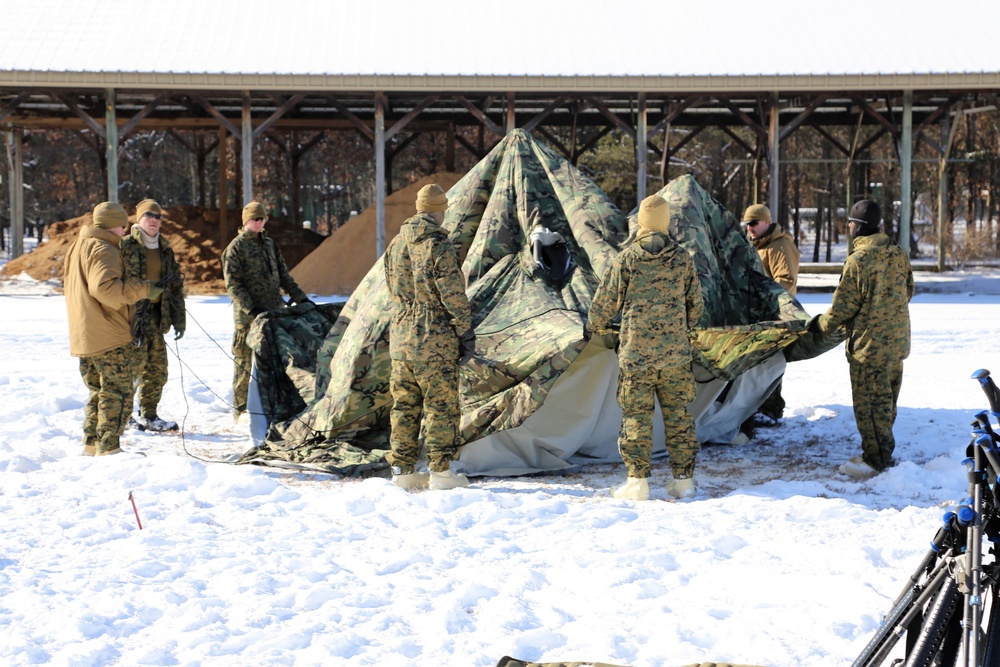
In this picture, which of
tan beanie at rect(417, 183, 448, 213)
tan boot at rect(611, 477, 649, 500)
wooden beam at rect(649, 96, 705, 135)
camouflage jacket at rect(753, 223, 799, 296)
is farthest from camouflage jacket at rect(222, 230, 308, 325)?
wooden beam at rect(649, 96, 705, 135)

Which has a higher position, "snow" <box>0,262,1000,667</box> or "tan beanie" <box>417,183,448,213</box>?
"tan beanie" <box>417,183,448,213</box>

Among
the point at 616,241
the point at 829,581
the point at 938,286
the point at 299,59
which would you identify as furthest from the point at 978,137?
the point at 829,581

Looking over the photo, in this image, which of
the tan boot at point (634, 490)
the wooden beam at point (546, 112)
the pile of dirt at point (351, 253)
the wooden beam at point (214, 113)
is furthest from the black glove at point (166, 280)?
the wooden beam at point (546, 112)

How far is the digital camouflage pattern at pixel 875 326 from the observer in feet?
19.2

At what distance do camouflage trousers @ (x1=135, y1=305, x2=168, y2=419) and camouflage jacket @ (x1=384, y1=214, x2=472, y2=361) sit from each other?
6.26 ft

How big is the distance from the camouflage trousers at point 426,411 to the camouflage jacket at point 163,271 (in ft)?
6.05

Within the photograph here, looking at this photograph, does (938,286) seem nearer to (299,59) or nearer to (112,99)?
(299,59)

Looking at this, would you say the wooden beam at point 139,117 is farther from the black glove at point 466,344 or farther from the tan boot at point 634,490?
the tan boot at point 634,490

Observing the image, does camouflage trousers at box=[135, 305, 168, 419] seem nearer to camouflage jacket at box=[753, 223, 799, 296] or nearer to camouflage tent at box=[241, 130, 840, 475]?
camouflage tent at box=[241, 130, 840, 475]

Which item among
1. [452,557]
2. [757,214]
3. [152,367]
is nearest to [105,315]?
[152,367]

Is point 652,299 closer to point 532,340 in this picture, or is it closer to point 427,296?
point 532,340

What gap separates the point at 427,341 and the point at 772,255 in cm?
283

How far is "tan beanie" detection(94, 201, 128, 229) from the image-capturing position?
20.7 ft

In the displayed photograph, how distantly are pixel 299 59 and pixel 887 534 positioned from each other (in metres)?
12.3
